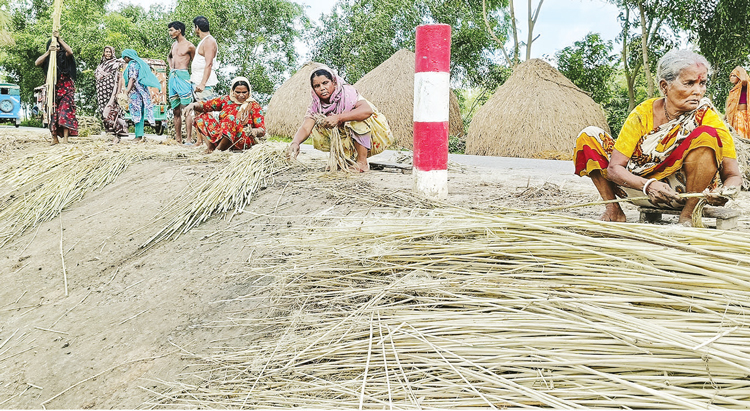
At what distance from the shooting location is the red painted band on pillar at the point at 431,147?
348cm

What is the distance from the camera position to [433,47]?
3451 mm

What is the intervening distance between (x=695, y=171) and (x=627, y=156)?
12.1 inches

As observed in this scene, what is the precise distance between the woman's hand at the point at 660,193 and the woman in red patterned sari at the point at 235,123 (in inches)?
153

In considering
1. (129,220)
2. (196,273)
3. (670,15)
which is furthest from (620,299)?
(670,15)

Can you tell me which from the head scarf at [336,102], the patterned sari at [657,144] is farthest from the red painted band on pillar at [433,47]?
the head scarf at [336,102]

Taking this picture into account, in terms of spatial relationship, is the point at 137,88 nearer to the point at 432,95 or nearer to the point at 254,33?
the point at 432,95

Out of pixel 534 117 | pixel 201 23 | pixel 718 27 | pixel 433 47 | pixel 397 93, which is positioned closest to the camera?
pixel 433 47

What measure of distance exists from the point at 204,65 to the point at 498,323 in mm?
6213

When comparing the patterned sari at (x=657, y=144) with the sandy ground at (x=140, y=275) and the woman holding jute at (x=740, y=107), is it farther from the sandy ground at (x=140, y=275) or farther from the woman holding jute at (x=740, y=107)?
the woman holding jute at (x=740, y=107)

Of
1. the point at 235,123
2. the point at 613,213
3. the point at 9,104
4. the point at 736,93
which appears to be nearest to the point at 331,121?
the point at 235,123

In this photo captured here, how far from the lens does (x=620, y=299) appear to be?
1595 mm

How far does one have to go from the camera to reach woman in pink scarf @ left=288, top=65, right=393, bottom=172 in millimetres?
4496

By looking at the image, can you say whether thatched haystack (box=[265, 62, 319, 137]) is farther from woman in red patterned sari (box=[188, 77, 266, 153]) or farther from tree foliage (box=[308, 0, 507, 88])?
woman in red patterned sari (box=[188, 77, 266, 153])

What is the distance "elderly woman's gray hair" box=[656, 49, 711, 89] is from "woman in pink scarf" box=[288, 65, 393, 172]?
2.31m
